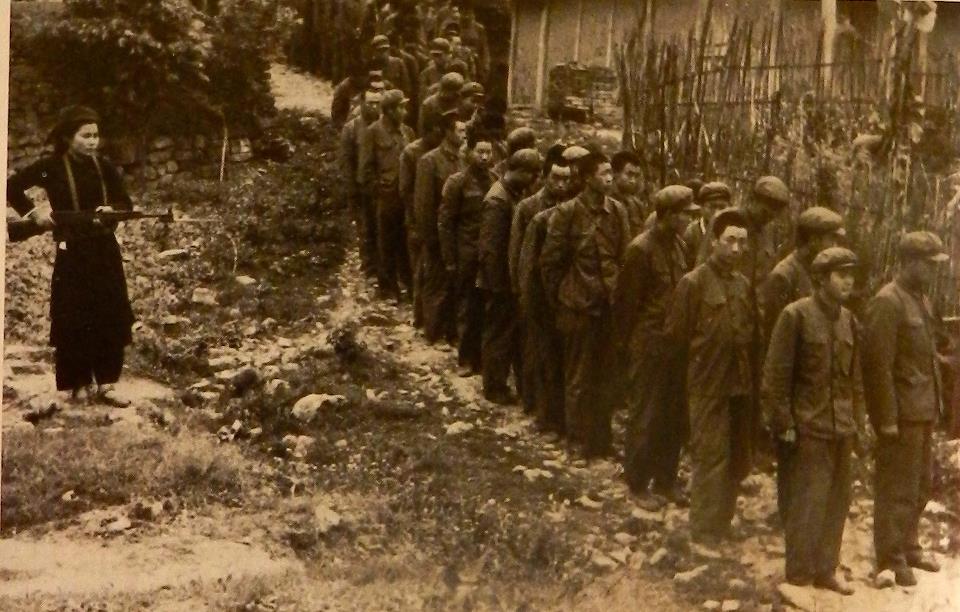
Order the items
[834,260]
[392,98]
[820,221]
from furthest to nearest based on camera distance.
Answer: [392,98] < [820,221] < [834,260]

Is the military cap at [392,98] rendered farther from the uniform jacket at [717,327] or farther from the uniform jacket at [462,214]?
the uniform jacket at [717,327]

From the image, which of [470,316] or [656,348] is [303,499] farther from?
[656,348]

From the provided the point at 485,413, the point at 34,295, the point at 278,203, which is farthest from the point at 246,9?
the point at 485,413

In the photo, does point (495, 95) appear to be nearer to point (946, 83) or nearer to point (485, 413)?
point (485, 413)

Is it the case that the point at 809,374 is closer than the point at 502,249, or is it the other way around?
the point at 809,374

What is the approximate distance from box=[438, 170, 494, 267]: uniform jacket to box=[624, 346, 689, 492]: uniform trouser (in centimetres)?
69

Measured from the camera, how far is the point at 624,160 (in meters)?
3.51

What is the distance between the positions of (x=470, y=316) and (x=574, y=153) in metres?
0.59

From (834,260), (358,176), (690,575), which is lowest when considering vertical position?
(690,575)

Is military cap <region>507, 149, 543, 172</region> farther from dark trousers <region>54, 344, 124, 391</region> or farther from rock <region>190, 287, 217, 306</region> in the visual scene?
dark trousers <region>54, 344, 124, 391</region>

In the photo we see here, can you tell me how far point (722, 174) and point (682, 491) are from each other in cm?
95

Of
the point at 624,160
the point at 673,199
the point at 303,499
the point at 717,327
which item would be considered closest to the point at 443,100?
the point at 624,160

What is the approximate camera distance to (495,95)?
3459 millimetres

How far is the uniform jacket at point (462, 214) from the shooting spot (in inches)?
143
